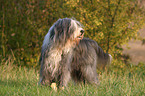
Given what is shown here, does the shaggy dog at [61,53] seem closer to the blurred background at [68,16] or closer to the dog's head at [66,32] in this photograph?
the dog's head at [66,32]

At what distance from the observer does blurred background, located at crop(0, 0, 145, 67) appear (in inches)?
297

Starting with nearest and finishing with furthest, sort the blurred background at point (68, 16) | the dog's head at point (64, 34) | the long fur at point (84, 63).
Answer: the dog's head at point (64, 34)
the long fur at point (84, 63)
the blurred background at point (68, 16)

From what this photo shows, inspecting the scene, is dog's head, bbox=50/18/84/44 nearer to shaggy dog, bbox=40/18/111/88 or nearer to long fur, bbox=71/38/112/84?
shaggy dog, bbox=40/18/111/88

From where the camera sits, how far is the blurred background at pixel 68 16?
7.55 m

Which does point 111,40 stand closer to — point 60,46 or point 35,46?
point 35,46

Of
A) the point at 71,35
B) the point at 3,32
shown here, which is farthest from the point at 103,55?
the point at 3,32

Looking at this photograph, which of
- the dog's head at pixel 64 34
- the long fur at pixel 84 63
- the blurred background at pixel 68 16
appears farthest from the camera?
the blurred background at pixel 68 16

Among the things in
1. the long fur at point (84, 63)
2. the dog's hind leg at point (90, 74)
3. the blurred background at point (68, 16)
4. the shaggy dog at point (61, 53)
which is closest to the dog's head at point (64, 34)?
the shaggy dog at point (61, 53)

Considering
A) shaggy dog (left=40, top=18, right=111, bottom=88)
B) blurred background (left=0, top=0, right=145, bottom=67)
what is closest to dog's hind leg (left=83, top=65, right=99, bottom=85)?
shaggy dog (left=40, top=18, right=111, bottom=88)

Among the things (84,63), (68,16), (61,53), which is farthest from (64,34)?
(68,16)

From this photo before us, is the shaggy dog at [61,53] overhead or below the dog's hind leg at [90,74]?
overhead

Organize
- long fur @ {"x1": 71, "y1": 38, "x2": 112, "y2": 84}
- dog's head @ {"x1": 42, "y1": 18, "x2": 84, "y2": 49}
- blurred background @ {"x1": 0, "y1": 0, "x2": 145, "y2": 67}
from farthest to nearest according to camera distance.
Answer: blurred background @ {"x1": 0, "y1": 0, "x2": 145, "y2": 67} → long fur @ {"x1": 71, "y1": 38, "x2": 112, "y2": 84} → dog's head @ {"x1": 42, "y1": 18, "x2": 84, "y2": 49}

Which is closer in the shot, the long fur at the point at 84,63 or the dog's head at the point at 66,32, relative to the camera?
the dog's head at the point at 66,32

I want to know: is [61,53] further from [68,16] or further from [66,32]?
[68,16]
